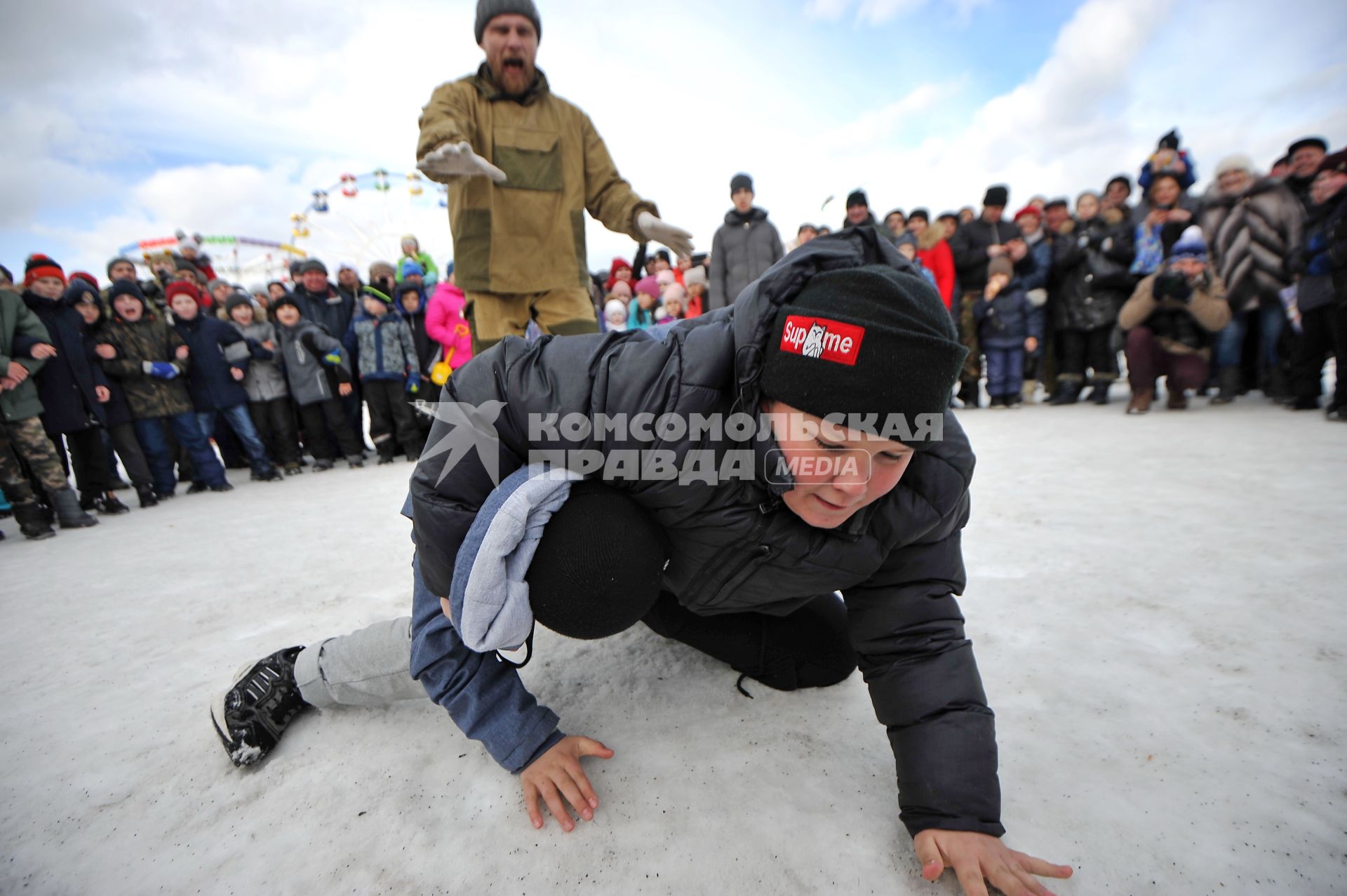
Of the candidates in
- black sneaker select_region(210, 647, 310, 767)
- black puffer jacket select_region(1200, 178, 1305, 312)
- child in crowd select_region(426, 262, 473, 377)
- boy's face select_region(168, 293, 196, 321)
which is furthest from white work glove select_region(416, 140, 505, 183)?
black puffer jacket select_region(1200, 178, 1305, 312)

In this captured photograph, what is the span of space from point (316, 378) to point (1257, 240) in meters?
6.85

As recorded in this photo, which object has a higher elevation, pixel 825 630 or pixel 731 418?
pixel 731 418

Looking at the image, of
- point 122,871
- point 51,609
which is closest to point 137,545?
point 51,609

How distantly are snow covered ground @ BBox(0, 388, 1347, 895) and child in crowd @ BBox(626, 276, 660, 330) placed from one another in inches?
203

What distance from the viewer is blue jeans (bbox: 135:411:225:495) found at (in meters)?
4.06

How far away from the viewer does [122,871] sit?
36.4 inches

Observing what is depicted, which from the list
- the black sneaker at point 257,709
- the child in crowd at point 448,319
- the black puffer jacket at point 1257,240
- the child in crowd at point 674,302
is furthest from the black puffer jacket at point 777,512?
the child in crowd at point 674,302

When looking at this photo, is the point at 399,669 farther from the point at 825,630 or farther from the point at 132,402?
the point at 132,402

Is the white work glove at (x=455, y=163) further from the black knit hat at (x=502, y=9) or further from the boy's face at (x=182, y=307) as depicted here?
the boy's face at (x=182, y=307)

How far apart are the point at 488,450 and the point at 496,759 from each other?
577mm

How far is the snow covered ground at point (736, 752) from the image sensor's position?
87 centimetres

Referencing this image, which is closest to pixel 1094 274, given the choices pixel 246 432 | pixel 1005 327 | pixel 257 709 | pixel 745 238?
pixel 1005 327

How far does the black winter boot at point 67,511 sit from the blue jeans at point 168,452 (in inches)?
26.5

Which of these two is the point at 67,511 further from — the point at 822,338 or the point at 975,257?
the point at 975,257
